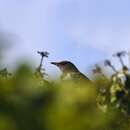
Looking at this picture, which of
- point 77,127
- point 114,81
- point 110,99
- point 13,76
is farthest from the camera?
point 110,99

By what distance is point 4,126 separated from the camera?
6.29 feet

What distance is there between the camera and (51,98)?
1.97 metres

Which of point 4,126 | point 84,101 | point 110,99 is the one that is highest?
point 110,99

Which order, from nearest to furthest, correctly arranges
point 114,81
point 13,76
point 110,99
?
point 13,76, point 114,81, point 110,99

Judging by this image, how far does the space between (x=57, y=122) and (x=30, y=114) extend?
0.10 meters

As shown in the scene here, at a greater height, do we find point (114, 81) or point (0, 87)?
point (114, 81)

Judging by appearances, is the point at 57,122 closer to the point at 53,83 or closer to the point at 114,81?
the point at 53,83

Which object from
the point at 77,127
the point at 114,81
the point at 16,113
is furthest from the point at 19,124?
the point at 114,81

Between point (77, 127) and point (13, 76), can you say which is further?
point (13, 76)

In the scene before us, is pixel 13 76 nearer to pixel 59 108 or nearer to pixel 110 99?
pixel 59 108

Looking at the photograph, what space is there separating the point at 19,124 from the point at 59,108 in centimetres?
14

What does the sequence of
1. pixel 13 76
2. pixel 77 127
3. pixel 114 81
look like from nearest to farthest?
pixel 77 127 < pixel 13 76 < pixel 114 81

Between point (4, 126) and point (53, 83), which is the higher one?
point (53, 83)

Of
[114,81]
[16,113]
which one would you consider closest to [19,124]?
[16,113]
